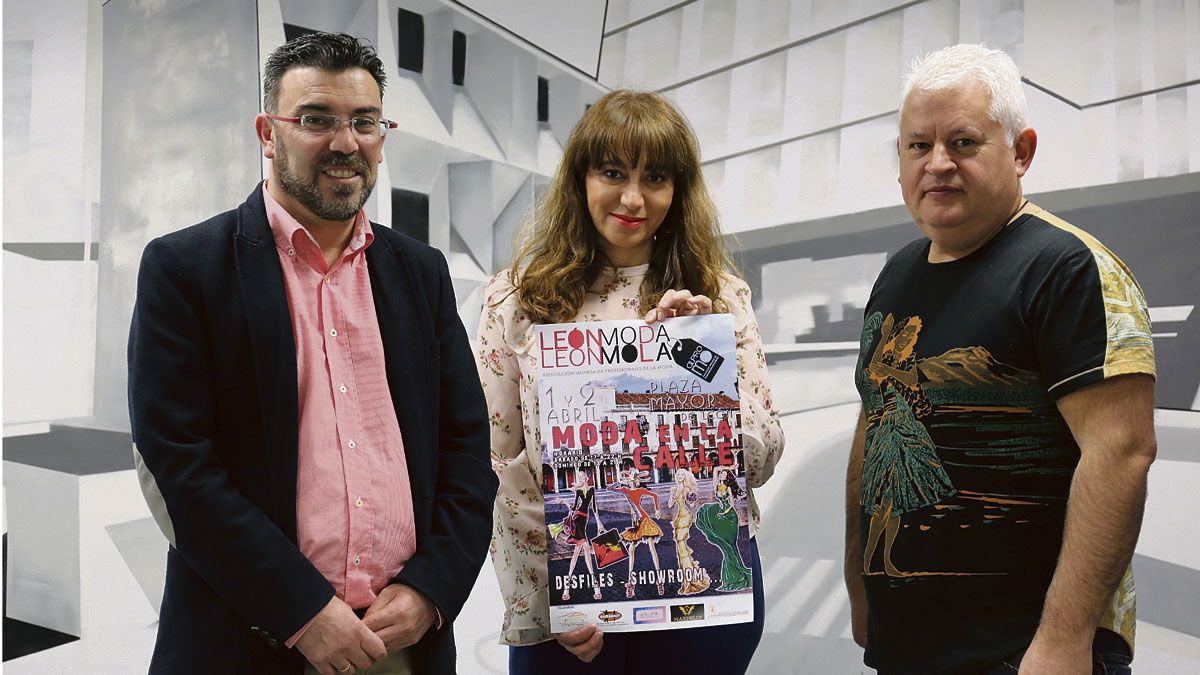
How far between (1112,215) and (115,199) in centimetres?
327

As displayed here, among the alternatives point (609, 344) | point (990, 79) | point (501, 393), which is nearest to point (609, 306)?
point (609, 344)

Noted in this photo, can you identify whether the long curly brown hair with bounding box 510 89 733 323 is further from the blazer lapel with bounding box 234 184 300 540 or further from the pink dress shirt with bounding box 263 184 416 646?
the blazer lapel with bounding box 234 184 300 540

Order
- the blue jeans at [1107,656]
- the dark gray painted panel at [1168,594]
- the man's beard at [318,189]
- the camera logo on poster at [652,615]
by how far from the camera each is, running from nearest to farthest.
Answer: the blue jeans at [1107,656] → the man's beard at [318,189] → the camera logo on poster at [652,615] → the dark gray painted panel at [1168,594]

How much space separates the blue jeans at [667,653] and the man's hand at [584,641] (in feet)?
0.19

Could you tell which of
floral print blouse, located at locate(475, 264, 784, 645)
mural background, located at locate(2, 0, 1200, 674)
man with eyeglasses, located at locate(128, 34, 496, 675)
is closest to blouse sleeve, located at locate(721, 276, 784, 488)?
floral print blouse, located at locate(475, 264, 784, 645)

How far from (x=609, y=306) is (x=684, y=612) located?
65cm

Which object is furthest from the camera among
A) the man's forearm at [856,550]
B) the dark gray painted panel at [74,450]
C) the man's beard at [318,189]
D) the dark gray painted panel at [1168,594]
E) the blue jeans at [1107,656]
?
the dark gray painted panel at [1168,594]

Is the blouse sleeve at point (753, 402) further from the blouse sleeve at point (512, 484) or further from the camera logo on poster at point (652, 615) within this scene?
the blouse sleeve at point (512, 484)

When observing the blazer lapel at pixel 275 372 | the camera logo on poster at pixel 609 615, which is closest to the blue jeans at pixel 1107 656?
the camera logo on poster at pixel 609 615

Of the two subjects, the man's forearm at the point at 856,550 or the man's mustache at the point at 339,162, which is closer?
the man's mustache at the point at 339,162

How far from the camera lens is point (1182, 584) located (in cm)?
284

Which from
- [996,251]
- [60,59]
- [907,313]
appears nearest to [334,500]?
[907,313]

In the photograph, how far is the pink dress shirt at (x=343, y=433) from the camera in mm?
1539

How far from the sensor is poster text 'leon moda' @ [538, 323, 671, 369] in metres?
1.78
